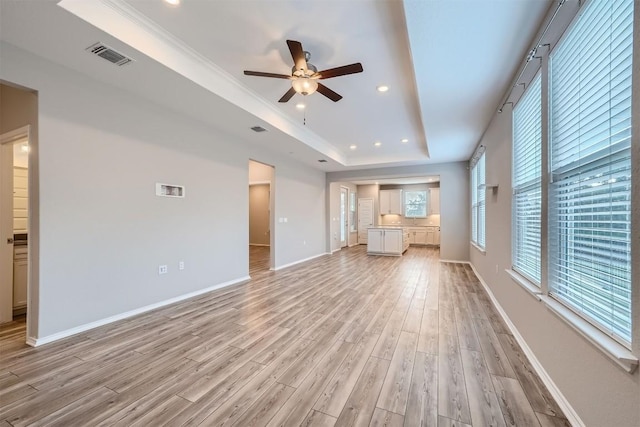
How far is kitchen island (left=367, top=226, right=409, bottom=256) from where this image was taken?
8172mm

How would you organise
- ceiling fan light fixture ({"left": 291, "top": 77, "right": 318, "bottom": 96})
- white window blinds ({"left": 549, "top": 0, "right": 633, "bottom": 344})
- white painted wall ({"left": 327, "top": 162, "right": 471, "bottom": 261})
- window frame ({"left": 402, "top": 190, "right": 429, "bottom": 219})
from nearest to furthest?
white window blinds ({"left": 549, "top": 0, "right": 633, "bottom": 344})
ceiling fan light fixture ({"left": 291, "top": 77, "right": 318, "bottom": 96})
white painted wall ({"left": 327, "top": 162, "right": 471, "bottom": 261})
window frame ({"left": 402, "top": 190, "right": 429, "bottom": 219})

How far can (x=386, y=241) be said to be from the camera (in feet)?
27.2

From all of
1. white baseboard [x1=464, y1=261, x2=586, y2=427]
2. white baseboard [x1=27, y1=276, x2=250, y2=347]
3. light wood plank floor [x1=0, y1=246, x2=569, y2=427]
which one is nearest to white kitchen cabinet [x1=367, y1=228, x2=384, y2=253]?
light wood plank floor [x1=0, y1=246, x2=569, y2=427]

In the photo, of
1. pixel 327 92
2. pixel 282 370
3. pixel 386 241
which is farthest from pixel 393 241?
pixel 282 370

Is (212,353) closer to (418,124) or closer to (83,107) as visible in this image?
(83,107)

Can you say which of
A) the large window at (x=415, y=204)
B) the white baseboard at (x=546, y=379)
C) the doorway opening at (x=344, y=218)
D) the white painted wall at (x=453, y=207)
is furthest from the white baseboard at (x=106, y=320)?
the large window at (x=415, y=204)

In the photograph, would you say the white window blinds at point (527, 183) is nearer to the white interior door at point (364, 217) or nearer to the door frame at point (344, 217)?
the door frame at point (344, 217)

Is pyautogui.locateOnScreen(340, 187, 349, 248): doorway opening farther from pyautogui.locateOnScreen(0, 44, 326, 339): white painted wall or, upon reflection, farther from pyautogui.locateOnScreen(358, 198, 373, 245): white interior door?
pyautogui.locateOnScreen(0, 44, 326, 339): white painted wall

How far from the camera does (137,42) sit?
7.70 ft

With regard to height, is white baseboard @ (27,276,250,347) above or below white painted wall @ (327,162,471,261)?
below

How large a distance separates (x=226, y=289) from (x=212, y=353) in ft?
6.86

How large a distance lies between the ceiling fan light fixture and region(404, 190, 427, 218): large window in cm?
904

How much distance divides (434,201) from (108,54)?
10.6 metres

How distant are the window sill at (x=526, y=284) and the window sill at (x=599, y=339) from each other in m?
0.24
